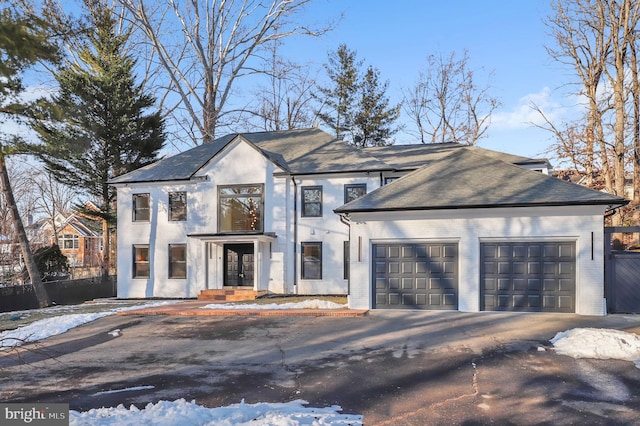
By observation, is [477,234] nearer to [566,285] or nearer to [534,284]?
[534,284]

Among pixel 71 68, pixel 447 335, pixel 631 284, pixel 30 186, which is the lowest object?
pixel 447 335

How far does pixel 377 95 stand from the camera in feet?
123

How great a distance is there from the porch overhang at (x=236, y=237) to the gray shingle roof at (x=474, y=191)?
18.3 ft

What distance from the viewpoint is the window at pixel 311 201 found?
20.3 m

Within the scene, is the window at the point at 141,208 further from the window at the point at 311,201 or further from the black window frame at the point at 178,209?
the window at the point at 311,201

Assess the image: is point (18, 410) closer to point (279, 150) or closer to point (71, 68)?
point (279, 150)

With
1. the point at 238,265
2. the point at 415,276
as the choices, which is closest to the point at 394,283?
the point at 415,276

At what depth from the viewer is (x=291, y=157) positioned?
864 inches

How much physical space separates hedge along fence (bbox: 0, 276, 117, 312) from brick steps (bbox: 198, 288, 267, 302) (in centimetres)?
824

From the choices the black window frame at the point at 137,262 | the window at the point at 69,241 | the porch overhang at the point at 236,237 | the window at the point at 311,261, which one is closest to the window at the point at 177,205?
the porch overhang at the point at 236,237

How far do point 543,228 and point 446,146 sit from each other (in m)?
10.8

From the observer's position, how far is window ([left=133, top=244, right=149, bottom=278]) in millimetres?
22000

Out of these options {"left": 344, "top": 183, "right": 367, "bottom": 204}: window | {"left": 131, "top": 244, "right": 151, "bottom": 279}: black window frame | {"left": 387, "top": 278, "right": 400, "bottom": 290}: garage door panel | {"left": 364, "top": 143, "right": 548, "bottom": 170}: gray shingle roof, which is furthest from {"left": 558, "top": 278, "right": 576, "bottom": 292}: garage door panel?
{"left": 131, "top": 244, "right": 151, "bottom": 279}: black window frame

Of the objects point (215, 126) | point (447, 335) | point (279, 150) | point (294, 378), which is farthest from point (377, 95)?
point (294, 378)
